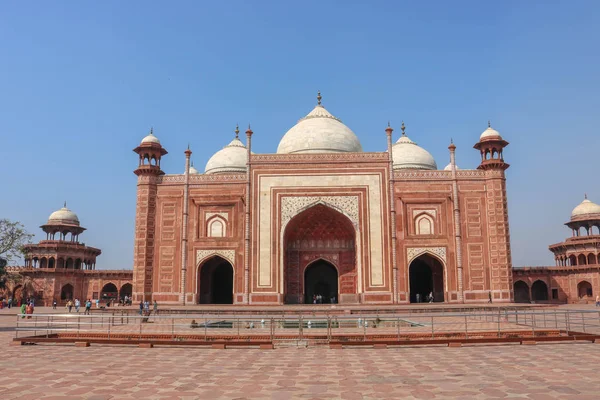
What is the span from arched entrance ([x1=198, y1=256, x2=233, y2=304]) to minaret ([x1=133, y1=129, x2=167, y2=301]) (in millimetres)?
2501

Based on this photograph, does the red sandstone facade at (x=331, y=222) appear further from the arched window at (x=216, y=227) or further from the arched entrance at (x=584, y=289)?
the arched entrance at (x=584, y=289)

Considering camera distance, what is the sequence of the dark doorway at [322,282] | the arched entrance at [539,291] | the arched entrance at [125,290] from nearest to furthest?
the dark doorway at [322,282] < the arched entrance at [539,291] < the arched entrance at [125,290]

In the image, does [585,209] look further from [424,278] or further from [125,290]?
[125,290]

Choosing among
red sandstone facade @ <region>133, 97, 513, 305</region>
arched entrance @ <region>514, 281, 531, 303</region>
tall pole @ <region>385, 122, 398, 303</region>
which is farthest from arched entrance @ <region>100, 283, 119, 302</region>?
arched entrance @ <region>514, 281, 531, 303</region>

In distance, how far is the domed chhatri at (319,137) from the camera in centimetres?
2666

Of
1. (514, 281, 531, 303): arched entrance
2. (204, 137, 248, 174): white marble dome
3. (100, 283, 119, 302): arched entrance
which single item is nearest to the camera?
(204, 137, 248, 174): white marble dome

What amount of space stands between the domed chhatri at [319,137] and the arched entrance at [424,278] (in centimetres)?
692

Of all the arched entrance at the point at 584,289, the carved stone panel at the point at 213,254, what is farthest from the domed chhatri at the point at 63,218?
the arched entrance at the point at 584,289

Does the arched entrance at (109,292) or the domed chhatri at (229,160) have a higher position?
the domed chhatri at (229,160)

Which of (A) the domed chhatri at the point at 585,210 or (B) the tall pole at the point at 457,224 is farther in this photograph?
(A) the domed chhatri at the point at 585,210

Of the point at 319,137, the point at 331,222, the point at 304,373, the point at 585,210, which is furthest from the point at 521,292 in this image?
the point at 304,373

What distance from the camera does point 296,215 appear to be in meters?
23.9

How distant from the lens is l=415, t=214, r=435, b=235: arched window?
23.8 m

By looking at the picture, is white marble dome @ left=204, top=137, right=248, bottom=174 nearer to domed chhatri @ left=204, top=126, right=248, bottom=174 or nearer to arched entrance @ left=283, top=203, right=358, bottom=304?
domed chhatri @ left=204, top=126, right=248, bottom=174
